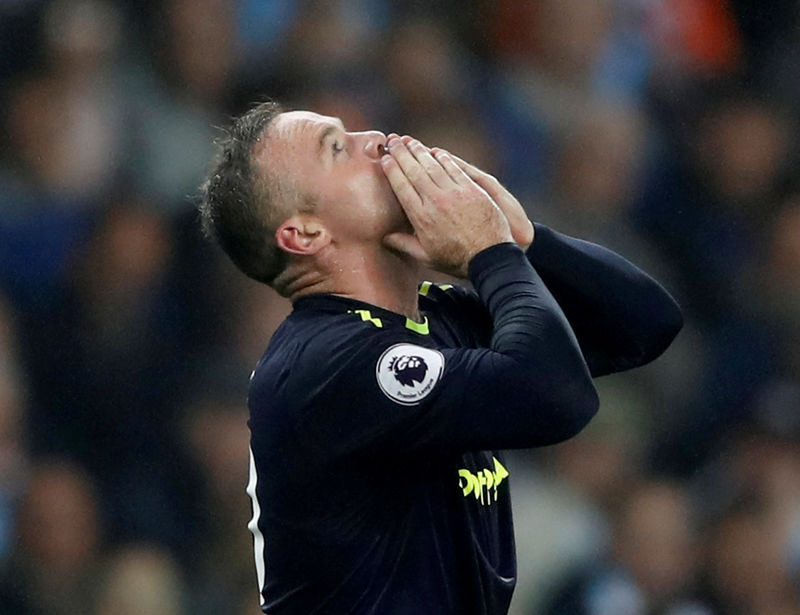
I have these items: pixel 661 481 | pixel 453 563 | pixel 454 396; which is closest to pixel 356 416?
pixel 454 396

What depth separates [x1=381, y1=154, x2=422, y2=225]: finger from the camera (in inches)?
95.3

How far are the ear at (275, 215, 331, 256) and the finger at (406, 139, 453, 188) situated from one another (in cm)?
22

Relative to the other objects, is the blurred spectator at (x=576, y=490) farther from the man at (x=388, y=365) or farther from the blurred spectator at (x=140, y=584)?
the man at (x=388, y=365)

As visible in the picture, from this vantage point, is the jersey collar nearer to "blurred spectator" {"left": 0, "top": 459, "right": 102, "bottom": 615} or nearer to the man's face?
the man's face

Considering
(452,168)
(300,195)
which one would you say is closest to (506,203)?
(452,168)

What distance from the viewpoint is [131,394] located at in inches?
182

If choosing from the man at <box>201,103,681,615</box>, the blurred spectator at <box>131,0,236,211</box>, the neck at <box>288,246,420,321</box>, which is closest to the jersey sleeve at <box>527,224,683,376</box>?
the man at <box>201,103,681,615</box>

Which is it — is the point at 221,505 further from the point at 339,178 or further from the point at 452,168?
the point at 452,168

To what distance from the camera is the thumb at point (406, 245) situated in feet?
8.15

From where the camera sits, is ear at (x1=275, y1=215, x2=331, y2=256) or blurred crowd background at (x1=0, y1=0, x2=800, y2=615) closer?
ear at (x1=275, y1=215, x2=331, y2=256)

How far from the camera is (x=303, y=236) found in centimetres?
250

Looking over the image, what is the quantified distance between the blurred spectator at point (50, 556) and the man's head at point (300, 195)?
2.18 meters

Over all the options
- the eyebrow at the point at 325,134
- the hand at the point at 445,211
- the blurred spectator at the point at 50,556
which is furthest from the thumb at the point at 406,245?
the blurred spectator at the point at 50,556

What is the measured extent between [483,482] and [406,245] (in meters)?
0.47
